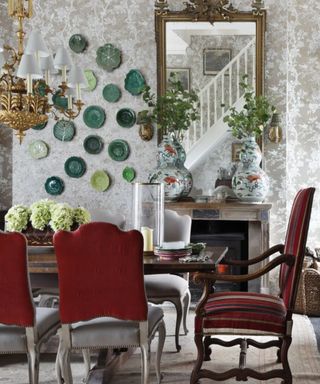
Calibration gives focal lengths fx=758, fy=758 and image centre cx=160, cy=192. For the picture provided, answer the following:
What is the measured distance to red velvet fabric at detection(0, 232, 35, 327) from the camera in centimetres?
340

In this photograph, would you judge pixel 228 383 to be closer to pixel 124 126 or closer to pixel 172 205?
pixel 172 205

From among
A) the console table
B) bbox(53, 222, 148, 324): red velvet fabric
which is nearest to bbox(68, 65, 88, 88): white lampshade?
bbox(53, 222, 148, 324): red velvet fabric

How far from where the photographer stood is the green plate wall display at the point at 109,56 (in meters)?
6.82

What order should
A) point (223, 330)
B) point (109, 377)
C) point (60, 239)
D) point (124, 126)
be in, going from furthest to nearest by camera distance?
point (124, 126), point (109, 377), point (223, 330), point (60, 239)

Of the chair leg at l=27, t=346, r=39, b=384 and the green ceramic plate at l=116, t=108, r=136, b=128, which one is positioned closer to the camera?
the chair leg at l=27, t=346, r=39, b=384

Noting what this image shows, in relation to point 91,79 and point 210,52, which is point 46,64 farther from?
point 210,52

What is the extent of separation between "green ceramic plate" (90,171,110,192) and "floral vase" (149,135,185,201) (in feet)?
1.80

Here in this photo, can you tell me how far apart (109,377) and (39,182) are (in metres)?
3.19

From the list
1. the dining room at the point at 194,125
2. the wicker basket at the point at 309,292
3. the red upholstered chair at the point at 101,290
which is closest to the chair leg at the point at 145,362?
the red upholstered chair at the point at 101,290

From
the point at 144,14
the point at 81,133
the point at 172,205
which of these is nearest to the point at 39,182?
the point at 81,133

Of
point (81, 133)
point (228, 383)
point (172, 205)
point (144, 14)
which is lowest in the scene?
point (228, 383)

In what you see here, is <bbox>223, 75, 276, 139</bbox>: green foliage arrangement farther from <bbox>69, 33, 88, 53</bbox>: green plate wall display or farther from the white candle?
the white candle

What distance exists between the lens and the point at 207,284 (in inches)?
A: 152

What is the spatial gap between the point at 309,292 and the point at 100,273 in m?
3.05
